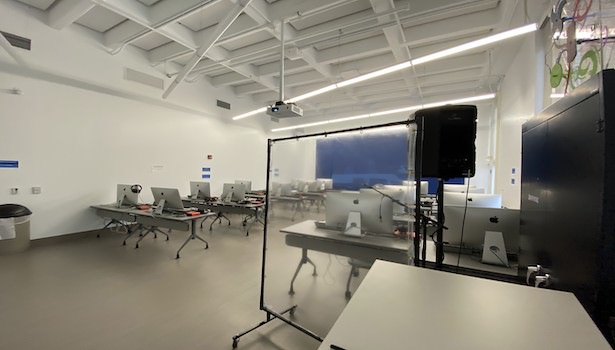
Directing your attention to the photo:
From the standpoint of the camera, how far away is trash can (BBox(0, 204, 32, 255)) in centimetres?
361

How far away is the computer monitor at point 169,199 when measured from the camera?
4090 millimetres

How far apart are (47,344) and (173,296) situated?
3.04 ft

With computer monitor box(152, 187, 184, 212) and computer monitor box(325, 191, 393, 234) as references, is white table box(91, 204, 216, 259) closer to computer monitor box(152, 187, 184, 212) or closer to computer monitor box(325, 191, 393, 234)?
computer monitor box(152, 187, 184, 212)

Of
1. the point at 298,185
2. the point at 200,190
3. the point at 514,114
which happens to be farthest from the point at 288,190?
the point at 514,114

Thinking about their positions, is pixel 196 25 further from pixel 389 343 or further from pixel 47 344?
pixel 389 343

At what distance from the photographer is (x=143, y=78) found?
17.6 feet

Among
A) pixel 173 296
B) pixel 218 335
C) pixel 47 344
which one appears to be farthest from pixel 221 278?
pixel 47 344

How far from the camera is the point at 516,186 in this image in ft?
12.8

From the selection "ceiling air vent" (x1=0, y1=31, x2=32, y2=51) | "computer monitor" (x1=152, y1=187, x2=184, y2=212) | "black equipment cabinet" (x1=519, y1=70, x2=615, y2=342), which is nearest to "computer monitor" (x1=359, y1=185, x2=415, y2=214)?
"black equipment cabinet" (x1=519, y1=70, x2=615, y2=342)

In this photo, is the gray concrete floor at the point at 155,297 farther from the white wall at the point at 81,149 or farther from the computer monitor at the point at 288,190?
the computer monitor at the point at 288,190

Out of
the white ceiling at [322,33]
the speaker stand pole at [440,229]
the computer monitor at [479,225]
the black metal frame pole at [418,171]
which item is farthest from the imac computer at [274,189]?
the white ceiling at [322,33]

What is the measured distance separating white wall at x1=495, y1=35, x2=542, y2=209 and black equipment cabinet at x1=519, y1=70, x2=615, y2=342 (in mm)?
2580

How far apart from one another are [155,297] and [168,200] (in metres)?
1.95

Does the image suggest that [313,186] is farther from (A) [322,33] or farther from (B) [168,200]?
(A) [322,33]
